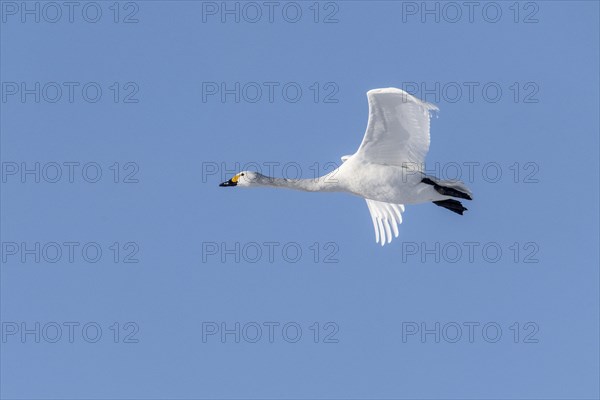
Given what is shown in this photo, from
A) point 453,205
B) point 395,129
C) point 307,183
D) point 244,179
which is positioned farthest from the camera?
point 244,179

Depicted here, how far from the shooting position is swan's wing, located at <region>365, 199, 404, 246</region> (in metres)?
38.3

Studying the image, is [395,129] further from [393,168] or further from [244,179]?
[244,179]

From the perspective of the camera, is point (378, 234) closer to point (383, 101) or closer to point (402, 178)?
point (402, 178)

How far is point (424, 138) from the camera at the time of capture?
112ft

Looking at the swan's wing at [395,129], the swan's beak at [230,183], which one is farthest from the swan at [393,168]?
the swan's beak at [230,183]

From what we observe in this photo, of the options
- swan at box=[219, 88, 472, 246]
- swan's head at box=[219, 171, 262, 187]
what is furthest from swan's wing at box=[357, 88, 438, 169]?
swan's head at box=[219, 171, 262, 187]

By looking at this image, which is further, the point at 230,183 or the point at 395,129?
the point at 230,183

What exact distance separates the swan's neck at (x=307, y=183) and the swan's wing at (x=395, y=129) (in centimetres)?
119

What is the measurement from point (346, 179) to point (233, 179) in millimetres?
3782

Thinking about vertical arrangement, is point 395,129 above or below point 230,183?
above

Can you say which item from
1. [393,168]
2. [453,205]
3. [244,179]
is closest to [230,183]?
[244,179]

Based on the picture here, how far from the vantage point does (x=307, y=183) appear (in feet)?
116

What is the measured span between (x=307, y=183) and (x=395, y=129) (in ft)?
10.0

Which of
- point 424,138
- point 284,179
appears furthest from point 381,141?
point 284,179
